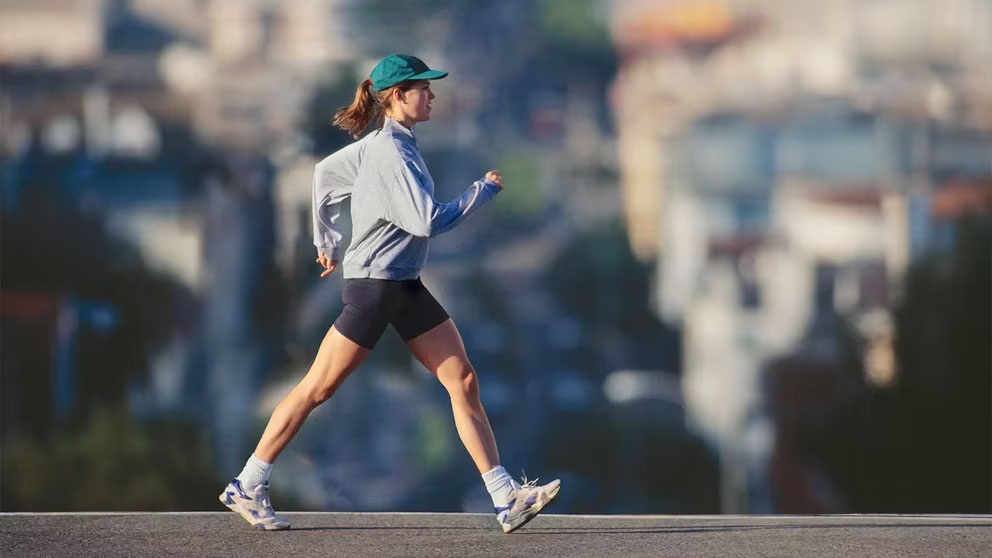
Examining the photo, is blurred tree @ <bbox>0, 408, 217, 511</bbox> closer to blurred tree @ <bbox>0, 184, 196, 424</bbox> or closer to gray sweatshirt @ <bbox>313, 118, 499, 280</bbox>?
blurred tree @ <bbox>0, 184, 196, 424</bbox>

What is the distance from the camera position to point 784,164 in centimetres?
3434

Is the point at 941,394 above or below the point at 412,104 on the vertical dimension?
below

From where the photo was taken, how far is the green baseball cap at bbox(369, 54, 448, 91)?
4.90m

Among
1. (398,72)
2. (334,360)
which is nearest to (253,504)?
(334,360)

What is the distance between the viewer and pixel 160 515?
537cm

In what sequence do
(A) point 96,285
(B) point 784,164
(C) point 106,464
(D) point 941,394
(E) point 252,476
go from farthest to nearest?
(C) point 106,464 → (B) point 784,164 → (A) point 96,285 → (D) point 941,394 → (E) point 252,476

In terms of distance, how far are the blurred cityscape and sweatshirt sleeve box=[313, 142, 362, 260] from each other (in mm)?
25968

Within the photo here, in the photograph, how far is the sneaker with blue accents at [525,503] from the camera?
16.1ft

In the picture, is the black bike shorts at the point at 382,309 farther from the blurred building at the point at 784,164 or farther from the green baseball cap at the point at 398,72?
the blurred building at the point at 784,164

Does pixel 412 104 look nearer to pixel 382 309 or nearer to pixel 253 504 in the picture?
pixel 382 309

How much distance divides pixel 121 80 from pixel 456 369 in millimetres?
29768

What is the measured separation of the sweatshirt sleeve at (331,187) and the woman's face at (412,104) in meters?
0.15

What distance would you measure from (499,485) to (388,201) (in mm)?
857

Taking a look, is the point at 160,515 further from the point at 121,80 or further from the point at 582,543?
the point at 121,80
